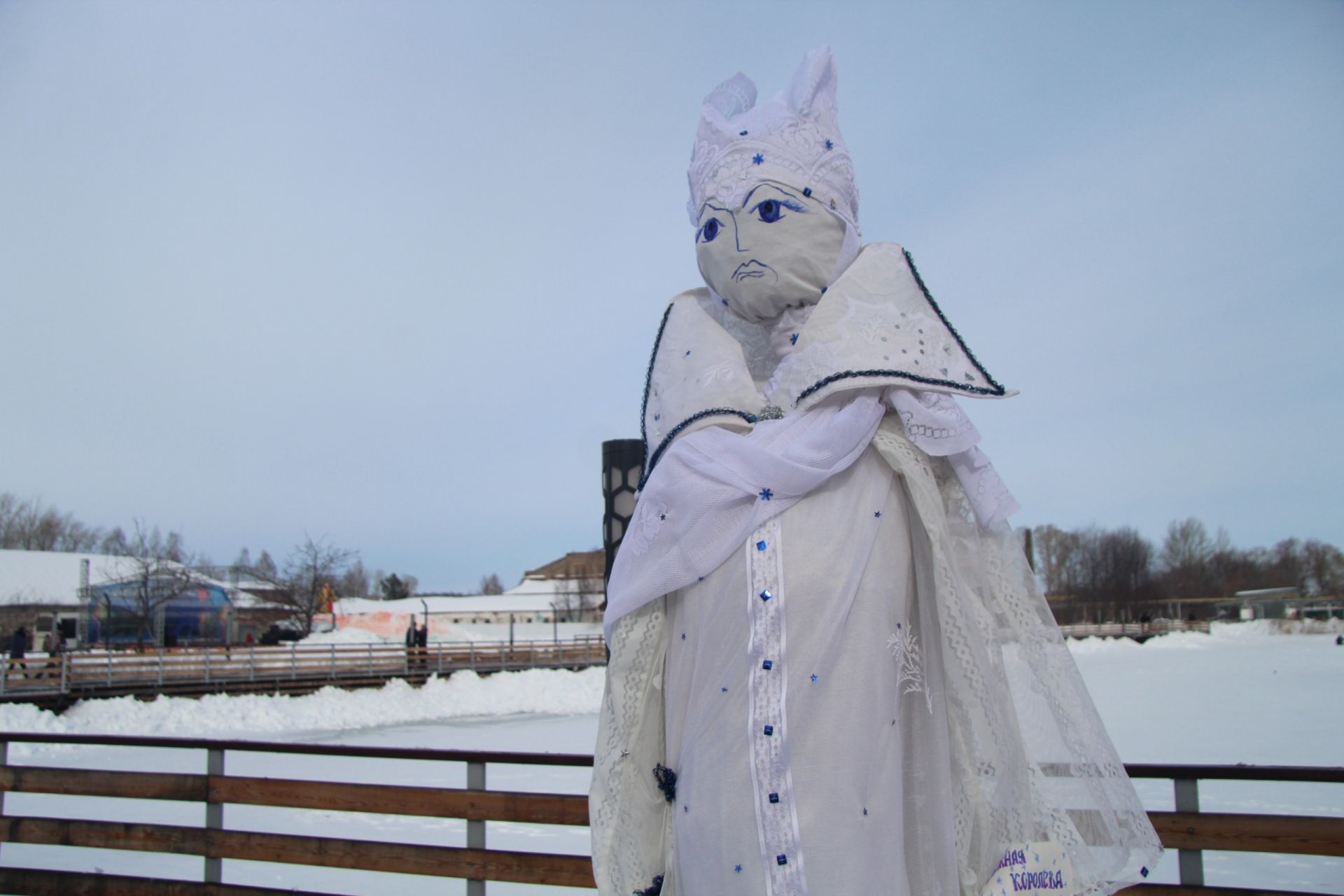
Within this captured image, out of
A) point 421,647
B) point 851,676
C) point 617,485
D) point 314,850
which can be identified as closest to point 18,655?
point 421,647

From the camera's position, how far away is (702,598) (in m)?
1.48

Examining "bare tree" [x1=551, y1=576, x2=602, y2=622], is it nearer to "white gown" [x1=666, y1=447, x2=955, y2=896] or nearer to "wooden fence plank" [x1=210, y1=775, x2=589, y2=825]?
"wooden fence plank" [x1=210, y1=775, x2=589, y2=825]

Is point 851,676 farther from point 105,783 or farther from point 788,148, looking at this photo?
point 105,783

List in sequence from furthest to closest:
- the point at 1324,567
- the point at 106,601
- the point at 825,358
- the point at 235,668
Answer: the point at 1324,567 < the point at 106,601 < the point at 235,668 < the point at 825,358

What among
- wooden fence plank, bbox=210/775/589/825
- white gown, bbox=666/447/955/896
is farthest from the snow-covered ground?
Result: white gown, bbox=666/447/955/896

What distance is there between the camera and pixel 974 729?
1422 millimetres

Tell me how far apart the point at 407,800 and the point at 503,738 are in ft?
27.9

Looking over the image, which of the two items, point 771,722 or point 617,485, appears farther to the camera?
point 617,485

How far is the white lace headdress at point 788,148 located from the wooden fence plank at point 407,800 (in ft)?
6.38

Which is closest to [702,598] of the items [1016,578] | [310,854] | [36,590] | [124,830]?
[1016,578]

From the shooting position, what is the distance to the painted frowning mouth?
5.31ft

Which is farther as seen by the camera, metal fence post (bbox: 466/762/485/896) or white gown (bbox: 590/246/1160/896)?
metal fence post (bbox: 466/762/485/896)

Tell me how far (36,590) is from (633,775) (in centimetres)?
3621

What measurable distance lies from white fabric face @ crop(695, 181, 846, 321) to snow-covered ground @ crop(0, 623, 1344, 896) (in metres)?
2.64
